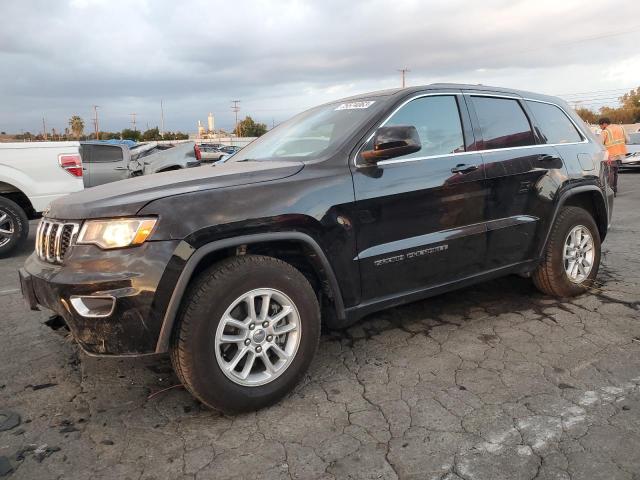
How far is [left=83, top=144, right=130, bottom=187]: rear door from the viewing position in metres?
11.0

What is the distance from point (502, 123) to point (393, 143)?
1.41 meters

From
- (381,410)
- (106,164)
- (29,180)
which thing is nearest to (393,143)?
(381,410)

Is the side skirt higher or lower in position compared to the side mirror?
lower

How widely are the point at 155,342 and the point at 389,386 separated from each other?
1378 mm

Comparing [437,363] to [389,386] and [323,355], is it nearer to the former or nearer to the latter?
[389,386]

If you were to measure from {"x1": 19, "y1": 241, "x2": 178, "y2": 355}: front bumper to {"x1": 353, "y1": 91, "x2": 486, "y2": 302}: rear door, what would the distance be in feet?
3.98

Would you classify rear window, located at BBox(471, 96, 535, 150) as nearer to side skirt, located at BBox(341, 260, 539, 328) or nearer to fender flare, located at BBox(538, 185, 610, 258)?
fender flare, located at BBox(538, 185, 610, 258)

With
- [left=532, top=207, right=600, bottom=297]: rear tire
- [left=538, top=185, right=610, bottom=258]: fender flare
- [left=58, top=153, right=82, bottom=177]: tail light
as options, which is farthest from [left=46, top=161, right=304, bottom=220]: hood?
[left=58, top=153, right=82, bottom=177]: tail light

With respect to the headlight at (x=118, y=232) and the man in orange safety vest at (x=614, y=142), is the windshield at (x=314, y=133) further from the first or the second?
the man in orange safety vest at (x=614, y=142)

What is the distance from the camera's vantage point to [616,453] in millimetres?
2391

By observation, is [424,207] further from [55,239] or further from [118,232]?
[55,239]

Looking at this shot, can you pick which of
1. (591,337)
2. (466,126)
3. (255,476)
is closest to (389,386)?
(255,476)

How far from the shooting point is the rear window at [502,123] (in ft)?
13.0

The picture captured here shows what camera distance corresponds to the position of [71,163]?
25.0 feet
